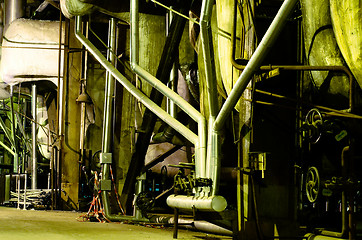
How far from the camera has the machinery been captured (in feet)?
23.3

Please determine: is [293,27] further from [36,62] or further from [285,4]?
[36,62]

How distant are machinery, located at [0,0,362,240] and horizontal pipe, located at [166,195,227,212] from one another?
0.02 metres

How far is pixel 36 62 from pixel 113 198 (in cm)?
716

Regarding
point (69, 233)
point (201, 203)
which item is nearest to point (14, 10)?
point (69, 233)

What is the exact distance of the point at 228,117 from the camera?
924cm

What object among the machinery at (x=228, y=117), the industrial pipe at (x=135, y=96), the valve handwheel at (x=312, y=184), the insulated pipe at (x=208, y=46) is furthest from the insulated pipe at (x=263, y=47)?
the industrial pipe at (x=135, y=96)

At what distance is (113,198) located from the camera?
13.1 m

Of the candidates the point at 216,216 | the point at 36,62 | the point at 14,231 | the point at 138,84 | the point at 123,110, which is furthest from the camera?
the point at 36,62

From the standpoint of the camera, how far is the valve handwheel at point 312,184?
7022 millimetres

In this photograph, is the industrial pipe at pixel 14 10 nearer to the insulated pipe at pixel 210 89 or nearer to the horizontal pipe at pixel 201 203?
the horizontal pipe at pixel 201 203

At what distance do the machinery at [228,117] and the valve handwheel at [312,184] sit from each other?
0.02m

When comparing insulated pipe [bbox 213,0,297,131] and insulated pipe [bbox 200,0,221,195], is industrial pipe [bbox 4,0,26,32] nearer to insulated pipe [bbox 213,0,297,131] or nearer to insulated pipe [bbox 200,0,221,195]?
insulated pipe [bbox 200,0,221,195]

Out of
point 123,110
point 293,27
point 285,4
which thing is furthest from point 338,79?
point 123,110

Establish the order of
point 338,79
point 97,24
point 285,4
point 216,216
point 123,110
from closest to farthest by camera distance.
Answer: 1. point 285,4
2. point 338,79
3. point 216,216
4. point 123,110
5. point 97,24
